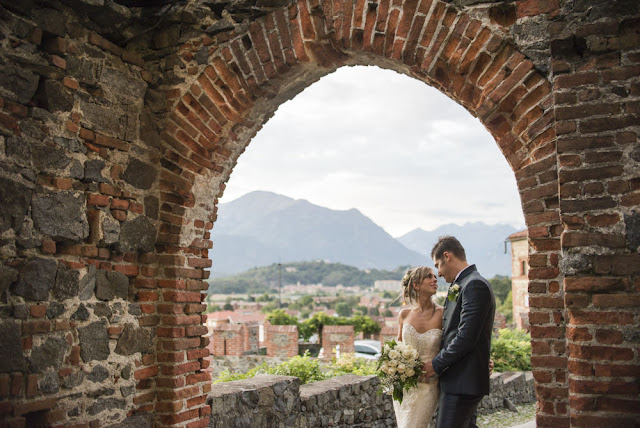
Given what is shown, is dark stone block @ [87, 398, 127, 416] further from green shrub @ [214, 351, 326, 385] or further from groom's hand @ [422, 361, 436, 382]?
green shrub @ [214, 351, 326, 385]

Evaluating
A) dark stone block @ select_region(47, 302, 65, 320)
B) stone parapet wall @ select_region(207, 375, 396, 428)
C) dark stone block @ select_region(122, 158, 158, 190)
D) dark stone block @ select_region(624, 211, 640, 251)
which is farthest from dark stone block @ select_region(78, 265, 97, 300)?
dark stone block @ select_region(624, 211, 640, 251)

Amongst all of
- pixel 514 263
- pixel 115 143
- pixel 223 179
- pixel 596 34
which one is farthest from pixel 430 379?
pixel 514 263

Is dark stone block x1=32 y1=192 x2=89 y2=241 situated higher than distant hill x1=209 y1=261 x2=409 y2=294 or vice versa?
dark stone block x1=32 y1=192 x2=89 y2=241

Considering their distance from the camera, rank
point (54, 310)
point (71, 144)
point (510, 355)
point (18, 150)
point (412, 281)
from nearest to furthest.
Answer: point (18, 150), point (54, 310), point (71, 144), point (412, 281), point (510, 355)

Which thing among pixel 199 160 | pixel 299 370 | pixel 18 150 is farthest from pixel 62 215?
pixel 299 370

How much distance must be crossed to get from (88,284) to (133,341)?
21.3 inches

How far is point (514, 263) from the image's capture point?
27281 mm

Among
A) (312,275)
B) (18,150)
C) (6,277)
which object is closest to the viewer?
(6,277)

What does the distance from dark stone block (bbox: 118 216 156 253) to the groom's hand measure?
2.12m

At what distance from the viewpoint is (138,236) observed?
3768 mm

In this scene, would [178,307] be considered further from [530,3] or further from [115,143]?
[530,3]

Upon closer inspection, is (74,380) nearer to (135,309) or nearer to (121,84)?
(135,309)

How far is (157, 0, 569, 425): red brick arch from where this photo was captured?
9.59 feet

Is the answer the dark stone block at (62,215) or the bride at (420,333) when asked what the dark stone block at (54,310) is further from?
the bride at (420,333)
